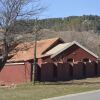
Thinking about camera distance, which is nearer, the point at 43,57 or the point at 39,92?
the point at 39,92

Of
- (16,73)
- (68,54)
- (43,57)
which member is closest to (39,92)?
(16,73)

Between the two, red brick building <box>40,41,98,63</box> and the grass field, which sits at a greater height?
red brick building <box>40,41,98,63</box>

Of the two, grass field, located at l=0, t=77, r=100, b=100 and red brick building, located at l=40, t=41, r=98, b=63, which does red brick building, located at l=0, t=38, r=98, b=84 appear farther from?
grass field, located at l=0, t=77, r=100, b=100

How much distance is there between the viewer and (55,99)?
2339cm

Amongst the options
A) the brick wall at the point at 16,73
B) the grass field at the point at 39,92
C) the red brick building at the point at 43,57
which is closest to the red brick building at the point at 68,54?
the red brick building at the point at 43,57

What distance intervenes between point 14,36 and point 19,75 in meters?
14.7

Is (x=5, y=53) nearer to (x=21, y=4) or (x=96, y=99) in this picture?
(x=21, y=4)

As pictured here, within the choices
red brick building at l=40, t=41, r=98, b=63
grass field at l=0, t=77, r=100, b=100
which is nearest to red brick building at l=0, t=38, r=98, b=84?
red brick building at l=40, t=41, r=98, b=63

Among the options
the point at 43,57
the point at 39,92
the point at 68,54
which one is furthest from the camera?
the point at 68,54

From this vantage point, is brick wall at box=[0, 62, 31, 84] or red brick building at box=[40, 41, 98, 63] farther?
red brick building at box=[40, 41, 98, 63]

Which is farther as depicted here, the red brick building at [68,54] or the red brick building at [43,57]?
the red brick building at [68,54]

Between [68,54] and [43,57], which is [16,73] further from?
[68,54]

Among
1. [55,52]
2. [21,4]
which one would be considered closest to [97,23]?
[55,52]

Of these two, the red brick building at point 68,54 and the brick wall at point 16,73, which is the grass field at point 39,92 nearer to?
the brick wall at point 16,73
